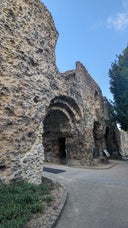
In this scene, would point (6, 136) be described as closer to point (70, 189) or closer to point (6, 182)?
point (6, 182)

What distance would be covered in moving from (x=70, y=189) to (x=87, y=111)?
8.43 metres

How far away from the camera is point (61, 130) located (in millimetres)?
14625

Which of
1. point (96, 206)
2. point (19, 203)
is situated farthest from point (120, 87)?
point (19, 203)

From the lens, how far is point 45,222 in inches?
177

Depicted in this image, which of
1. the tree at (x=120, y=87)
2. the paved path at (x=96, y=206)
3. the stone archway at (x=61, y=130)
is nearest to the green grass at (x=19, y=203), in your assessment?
the paved path at (x=96, y=206)

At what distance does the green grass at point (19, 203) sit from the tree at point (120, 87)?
469 inches

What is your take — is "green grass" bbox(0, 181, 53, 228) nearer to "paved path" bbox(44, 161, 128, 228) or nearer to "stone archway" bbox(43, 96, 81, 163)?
"paved path" bbox(44, 161, 128, 228)

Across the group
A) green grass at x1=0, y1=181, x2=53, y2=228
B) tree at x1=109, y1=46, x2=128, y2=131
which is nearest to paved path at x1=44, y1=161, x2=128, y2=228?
green grass at x1=0, y1=181, x2=53, y2=228

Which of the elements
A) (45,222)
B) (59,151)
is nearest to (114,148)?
(59,151)

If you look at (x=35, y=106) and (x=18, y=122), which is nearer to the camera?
(x=18, y=122)

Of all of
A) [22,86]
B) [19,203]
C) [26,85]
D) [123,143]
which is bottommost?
[19,203]

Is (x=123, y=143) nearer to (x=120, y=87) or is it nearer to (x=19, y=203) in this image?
(x=120, y=87)

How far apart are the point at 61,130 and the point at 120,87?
6550mm

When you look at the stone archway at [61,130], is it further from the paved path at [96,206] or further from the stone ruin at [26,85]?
the paved path at [96,206]
